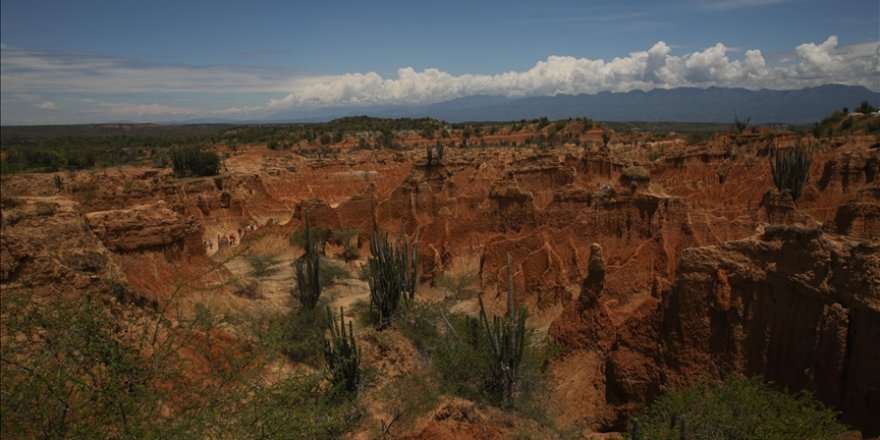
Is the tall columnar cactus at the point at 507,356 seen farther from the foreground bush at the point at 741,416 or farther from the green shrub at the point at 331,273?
the green shrub at the point at 331,273

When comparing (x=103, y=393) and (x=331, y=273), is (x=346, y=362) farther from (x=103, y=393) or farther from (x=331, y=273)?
(x=331, y=273)

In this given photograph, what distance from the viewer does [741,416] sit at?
7664 mm

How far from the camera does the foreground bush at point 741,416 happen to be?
285 inches

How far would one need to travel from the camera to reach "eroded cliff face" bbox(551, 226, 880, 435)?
24.3ft

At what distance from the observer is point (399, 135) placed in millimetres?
73375

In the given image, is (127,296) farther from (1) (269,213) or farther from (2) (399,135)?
(2) (399,135)

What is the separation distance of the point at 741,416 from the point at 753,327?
1.68 metres

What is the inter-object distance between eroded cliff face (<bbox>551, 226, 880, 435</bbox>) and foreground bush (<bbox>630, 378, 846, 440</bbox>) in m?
0.44

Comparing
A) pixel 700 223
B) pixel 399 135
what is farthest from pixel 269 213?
pixel 399 135

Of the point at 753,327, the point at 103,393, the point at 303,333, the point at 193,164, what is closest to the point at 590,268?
the point at 753,327

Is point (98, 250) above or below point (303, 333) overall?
above

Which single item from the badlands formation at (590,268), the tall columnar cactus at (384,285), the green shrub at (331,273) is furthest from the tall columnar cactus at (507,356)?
the green shrub at (331,273)

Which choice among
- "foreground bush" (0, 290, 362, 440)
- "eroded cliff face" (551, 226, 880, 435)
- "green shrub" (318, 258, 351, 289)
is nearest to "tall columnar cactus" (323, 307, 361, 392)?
"foreground bush" (0, 290, 362, 440)

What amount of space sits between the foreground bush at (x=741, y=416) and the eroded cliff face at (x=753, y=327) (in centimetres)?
44
